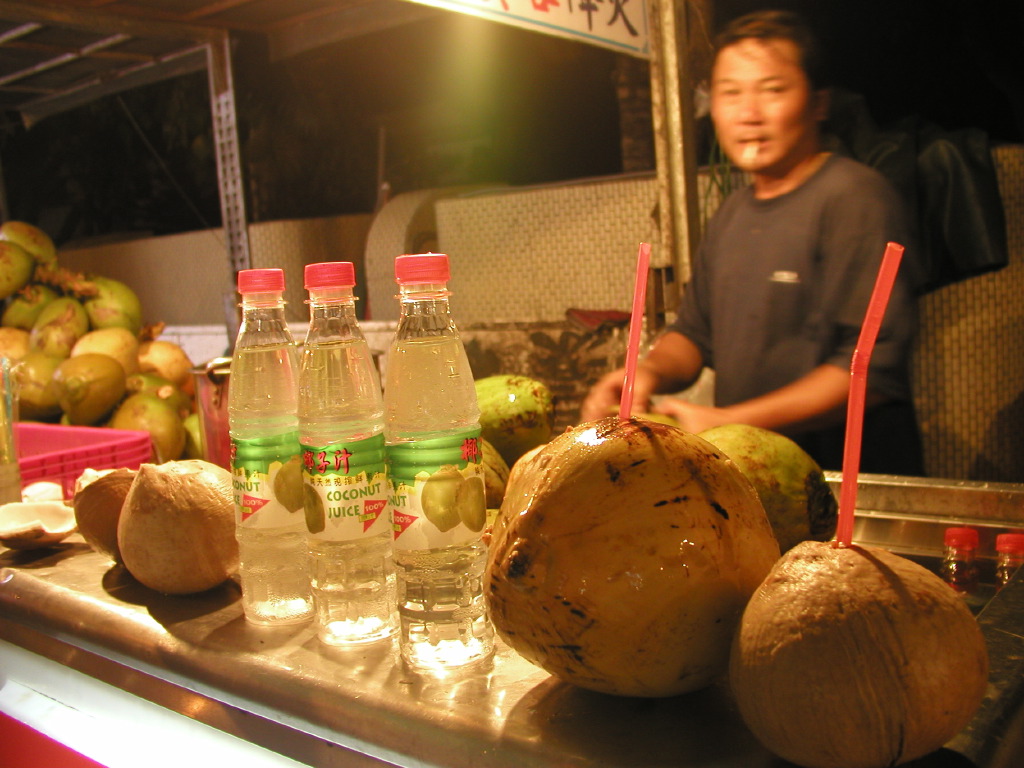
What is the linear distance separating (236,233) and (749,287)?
247 centimetres

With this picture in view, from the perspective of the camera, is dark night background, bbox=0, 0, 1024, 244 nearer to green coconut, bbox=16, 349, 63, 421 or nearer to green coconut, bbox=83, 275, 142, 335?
green coconut, bbox=83, 275, 142, 335

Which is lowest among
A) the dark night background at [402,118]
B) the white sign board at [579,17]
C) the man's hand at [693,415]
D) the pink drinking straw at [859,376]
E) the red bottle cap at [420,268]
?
the man's hand at [693,415]

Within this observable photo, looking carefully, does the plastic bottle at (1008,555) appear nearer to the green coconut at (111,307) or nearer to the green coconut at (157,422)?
the green coconut at (157,422)

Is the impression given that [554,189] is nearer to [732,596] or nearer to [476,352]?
[476,352]

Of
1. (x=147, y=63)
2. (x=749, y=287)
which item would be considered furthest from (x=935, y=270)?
(x=147, y=63)

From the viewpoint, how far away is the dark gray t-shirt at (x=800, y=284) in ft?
6.91

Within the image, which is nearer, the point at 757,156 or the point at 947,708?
the point at 947,708

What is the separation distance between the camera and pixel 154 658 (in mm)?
1063

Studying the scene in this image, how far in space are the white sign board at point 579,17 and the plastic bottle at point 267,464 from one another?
1.19 metres

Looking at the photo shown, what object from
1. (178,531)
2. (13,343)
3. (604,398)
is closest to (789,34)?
(604,398)

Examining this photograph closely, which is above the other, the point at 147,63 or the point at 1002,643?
the point at 147,63

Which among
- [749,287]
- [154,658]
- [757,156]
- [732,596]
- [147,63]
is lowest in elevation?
[154,658]

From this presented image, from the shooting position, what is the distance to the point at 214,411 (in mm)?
1919

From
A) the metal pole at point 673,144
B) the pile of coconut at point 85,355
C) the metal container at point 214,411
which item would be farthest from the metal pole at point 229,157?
the metal pole at point 673,144
